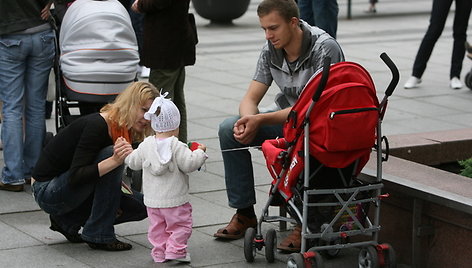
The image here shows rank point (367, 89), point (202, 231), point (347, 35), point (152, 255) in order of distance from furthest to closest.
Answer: point (347, 35)
point (202, 231)
point (152, 255)
point (367, 89)

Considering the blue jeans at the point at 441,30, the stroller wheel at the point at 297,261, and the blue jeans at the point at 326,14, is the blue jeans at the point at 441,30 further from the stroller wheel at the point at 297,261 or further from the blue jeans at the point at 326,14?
the stroller wheel at the point at 297,261

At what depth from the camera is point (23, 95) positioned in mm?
7371

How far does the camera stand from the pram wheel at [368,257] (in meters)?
5.31

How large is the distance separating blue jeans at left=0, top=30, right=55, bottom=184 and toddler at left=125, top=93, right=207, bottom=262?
1.93 meters

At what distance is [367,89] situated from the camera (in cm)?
524

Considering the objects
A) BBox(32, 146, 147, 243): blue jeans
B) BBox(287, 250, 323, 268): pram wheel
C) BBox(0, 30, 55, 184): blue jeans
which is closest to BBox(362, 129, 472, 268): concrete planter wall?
BBox(287, 250, 323, 268): pram wheel

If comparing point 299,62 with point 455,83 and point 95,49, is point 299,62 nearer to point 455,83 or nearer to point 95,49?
point 95,49

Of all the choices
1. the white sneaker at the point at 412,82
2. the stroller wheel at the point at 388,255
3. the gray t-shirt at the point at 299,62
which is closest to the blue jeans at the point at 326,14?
the white sneaker at the point at 412,82

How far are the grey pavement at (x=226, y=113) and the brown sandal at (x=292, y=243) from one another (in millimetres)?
57

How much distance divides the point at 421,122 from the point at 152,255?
4.62 meters

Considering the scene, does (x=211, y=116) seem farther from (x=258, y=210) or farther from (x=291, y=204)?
(x=291, y=204)

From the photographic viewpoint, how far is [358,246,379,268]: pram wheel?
209 inches

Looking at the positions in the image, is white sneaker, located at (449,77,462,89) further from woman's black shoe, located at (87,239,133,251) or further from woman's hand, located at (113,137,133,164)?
woman's hand, located at (113,137,133,164)

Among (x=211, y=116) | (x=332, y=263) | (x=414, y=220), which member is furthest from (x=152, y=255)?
(x=211, y=116)
